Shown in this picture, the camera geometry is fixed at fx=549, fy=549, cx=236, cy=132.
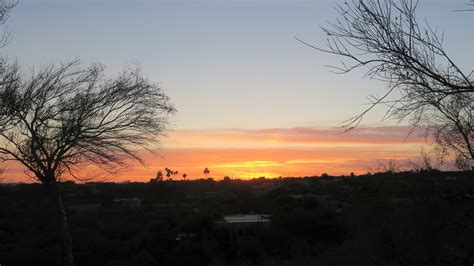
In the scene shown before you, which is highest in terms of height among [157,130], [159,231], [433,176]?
[157,130]

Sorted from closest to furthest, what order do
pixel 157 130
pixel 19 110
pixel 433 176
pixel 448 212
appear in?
1. pixel 448 212
2. pixel 19 110
3. pixel 157 130
4. pixel 433 176

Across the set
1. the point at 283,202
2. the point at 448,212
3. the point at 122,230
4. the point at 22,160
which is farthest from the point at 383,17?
the point at 283,202

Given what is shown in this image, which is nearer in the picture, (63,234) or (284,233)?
(63,234)

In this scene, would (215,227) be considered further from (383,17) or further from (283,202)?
(383,17)

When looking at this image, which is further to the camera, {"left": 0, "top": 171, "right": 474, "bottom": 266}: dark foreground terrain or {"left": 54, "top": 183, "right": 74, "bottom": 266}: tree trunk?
{"left": 0, "top": 171, "right": 474, "bottom": 266}: dark foreground terrain

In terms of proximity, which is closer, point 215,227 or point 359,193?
point 359,193

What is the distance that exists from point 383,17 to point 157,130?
41.0ft

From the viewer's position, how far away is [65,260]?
17.5 meters

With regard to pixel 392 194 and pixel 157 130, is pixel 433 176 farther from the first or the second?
pixel 157 130

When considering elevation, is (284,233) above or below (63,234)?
below

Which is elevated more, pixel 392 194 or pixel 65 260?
pixel 392 194

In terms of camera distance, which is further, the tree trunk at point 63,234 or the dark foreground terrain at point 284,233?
the dark foreground terrain at point 284,233

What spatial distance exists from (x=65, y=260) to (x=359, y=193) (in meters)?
14.8

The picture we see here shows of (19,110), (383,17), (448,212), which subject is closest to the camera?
(383,17)
